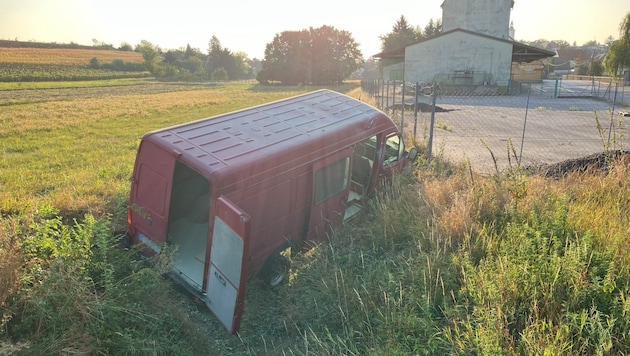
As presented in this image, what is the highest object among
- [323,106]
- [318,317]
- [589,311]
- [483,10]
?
[483,10]

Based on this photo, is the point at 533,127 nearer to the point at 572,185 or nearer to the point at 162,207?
the point at 572,185

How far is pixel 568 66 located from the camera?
98.7m

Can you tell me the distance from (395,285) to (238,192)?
199cm

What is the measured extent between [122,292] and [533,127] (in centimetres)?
1655

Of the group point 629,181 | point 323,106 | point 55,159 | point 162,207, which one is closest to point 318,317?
point 162,207

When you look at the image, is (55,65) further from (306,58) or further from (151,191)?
(151,191)

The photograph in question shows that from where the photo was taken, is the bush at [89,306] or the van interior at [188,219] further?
the van interior at [188,219]

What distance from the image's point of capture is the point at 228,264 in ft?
13.2

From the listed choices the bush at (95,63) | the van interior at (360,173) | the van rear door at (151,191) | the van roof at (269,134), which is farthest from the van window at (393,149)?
the bush at (95,63)

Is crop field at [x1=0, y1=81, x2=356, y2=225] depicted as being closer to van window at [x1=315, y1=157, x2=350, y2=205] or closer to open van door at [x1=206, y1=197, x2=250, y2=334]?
open van door at [x1=206, y1=197, x2=250, y2=334]

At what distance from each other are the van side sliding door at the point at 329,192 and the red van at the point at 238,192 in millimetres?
15

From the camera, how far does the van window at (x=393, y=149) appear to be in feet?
24.2

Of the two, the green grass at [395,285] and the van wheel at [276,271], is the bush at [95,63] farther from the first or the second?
the van wheel at [276,271]

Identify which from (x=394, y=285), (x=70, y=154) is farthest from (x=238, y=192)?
(x=70, y=154)
